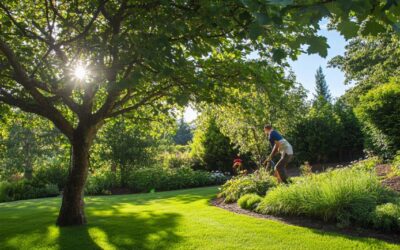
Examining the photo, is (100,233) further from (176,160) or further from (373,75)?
(373,75)

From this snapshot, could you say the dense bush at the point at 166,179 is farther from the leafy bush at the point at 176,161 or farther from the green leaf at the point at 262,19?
the green leaf at the point at 262,19

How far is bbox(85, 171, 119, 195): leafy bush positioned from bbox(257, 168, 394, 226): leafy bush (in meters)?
11.4

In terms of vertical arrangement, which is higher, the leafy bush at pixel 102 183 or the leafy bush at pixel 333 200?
the leafy bush at pixel 102 183

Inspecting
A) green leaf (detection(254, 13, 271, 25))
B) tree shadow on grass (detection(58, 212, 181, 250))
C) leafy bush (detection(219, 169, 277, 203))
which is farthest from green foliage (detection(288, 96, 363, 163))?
green leaf (detection(254, 13, 271, 25))

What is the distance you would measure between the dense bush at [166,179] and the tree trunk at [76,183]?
10.0 m

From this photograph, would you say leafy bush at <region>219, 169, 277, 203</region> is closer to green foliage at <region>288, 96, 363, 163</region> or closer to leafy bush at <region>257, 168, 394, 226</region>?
leafy bush at <region>257, 168, 394, 226</region>

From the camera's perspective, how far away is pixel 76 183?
7.15m

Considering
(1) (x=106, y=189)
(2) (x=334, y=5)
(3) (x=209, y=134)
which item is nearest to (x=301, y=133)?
(3) (x=209, y=134)

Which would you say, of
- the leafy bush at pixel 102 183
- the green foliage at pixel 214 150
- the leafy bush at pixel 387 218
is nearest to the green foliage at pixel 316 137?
the green foliage at pixel 214 150

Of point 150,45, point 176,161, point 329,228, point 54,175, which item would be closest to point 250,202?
point 329,228

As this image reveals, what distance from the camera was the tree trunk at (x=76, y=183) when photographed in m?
7.10

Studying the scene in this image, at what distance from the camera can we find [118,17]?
5.61 metres

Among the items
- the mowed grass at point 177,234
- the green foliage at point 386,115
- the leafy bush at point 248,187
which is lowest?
the mowed grass at point 177,234

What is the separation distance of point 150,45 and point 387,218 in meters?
4.40
